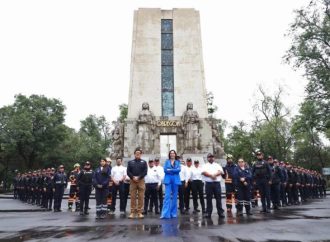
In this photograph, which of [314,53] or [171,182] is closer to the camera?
[171,182]

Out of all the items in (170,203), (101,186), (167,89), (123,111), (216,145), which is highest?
(123,111)

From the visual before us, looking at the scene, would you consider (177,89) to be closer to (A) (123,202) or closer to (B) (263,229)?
(A) (123,202)

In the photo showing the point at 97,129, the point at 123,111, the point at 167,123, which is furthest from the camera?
the point at 97,129

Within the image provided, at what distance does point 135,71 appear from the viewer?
96.9ft

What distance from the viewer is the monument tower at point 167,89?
27531 mm

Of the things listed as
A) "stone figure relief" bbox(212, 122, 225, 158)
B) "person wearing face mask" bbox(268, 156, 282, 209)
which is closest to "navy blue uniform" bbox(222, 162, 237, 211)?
"person wearing face mask" bbox(268, 156, 282, 209)

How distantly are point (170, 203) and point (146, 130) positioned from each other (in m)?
17.1

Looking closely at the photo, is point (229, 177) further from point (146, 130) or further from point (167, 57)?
point (167, 57)

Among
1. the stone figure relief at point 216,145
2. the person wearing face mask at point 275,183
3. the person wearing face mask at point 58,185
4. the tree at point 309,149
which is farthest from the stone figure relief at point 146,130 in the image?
the tree at point 309,149

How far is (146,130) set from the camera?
1070 inches

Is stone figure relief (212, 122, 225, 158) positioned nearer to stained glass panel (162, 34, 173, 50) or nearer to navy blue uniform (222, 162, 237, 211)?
stained glass panel (162, 34, 173, 50)

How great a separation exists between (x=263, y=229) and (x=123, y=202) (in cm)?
685

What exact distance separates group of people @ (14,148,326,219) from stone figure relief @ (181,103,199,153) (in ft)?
35.2

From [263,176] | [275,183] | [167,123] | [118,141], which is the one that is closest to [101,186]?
[263,176]
